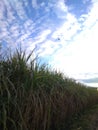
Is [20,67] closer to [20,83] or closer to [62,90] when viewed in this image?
[20,83]

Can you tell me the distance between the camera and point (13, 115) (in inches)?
130

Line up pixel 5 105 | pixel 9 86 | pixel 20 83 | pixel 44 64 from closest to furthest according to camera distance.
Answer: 1. pixel 5 105
2. pixel 9 86
3. pixel 20 83
4. pixel 44 64

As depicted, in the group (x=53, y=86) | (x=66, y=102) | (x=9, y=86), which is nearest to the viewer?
(x=9, y=86)

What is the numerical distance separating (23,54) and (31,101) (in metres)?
0.98

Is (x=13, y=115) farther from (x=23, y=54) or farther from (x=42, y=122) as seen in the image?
(x=23, y=54)

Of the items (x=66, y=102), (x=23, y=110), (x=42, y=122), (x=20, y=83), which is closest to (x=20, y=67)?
(x=20, y=83)

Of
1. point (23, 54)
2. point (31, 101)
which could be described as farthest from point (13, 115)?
point (23, 54)

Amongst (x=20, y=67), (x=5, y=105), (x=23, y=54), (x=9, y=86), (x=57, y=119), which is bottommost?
(x=57, y=119)

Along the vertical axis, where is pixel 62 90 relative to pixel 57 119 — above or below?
above

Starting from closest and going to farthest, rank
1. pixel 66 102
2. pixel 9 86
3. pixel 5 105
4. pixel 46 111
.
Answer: pixel 5 105
pixel 9 86
pixel 46 111
pixel 66 102

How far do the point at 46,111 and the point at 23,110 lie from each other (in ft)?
2.64

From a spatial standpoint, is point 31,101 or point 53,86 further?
point 53,86

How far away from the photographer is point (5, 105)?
3146 millimetres

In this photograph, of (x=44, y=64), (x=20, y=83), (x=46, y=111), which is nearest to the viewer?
(x=20, y=83)
